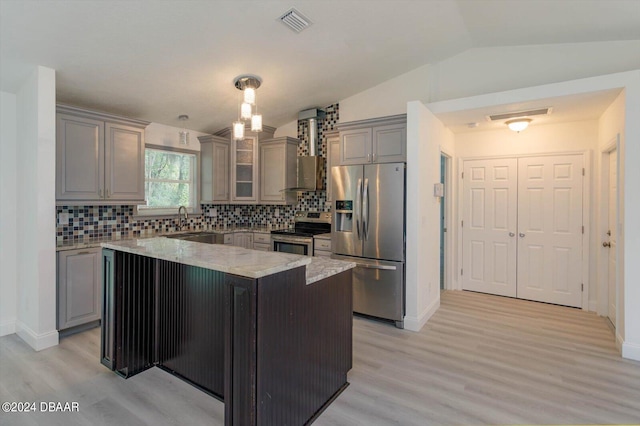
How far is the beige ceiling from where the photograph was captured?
2.52 meters

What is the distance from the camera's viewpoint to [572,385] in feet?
8.00

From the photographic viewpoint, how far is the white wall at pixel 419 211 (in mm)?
3480

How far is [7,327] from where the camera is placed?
3314 mm

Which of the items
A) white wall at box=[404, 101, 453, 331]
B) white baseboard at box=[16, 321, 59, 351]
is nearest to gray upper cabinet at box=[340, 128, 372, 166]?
white wall at box=[404, 101, 453, 331]

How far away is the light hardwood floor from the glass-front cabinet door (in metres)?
2.67

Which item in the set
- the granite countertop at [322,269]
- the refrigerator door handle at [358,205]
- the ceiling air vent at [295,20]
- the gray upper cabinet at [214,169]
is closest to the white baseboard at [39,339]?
the gray upper cabinet at [214,169]

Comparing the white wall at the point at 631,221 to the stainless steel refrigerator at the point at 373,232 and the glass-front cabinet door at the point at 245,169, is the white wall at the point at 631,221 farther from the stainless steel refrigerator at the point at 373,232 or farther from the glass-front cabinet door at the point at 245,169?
the glass-front cabinet door at the point at 245,169

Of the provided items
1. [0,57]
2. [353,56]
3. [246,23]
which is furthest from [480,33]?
[0,57]

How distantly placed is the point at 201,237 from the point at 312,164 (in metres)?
1.92

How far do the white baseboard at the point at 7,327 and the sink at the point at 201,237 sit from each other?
5.67 ft

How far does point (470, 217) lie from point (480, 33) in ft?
8.29

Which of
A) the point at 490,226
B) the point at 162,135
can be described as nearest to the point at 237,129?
the point at 162,135

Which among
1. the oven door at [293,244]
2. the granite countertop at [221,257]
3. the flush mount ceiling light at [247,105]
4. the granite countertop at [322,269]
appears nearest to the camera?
the granite countertop at [221,257]

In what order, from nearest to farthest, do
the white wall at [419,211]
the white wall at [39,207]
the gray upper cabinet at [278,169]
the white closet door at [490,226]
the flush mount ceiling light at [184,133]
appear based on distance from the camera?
1. the white wall at [39,207]
2. the white wall at [419,211]
3. the flush mount ceiling light at [184,133]
4. the white closet door at [490,226]
5. the gray upper cabinet at [278,169]
